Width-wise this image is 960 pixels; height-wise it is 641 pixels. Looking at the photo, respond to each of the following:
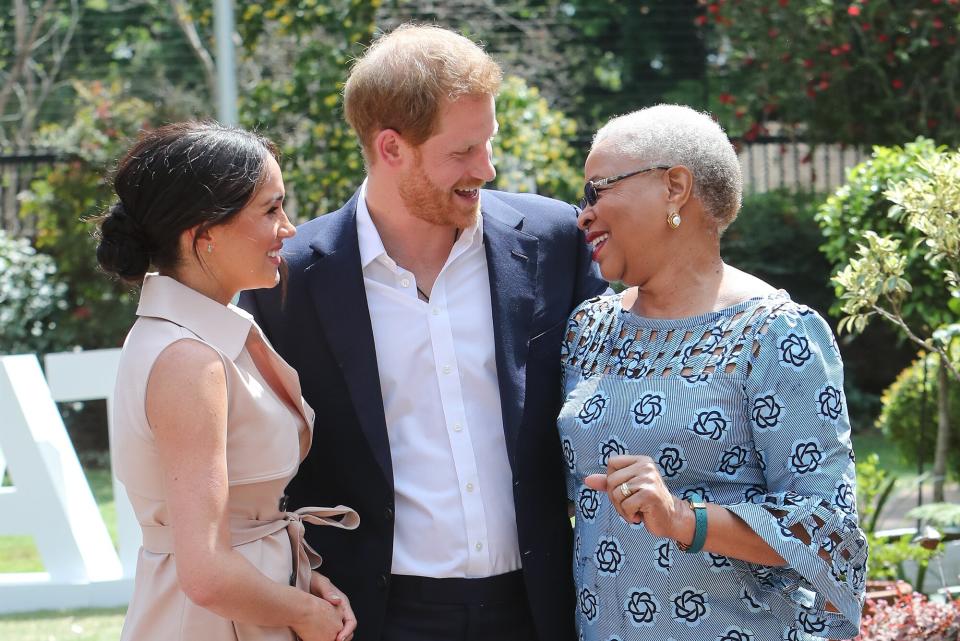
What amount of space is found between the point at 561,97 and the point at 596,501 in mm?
9560

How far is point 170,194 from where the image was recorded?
2.25m

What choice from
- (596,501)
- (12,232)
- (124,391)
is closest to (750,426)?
(596,501)

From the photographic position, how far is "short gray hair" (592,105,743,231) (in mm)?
2426

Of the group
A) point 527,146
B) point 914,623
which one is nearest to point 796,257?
point 527,146

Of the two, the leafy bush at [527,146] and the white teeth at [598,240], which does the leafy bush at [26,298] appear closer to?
the leafy bush at [527,146]

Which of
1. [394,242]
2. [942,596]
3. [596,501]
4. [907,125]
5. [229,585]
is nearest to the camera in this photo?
[229,585]

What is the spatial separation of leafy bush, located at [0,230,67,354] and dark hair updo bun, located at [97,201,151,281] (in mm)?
8805

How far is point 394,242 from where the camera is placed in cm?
282

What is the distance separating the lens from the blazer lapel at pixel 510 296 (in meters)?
2.65

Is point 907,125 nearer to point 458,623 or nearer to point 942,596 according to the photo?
point 942,596

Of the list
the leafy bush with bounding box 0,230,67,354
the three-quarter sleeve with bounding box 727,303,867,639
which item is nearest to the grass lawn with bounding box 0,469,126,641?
the three-quarter sleeve with bounding box 727,303,867,639

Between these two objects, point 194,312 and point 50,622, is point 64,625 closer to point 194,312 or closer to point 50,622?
point 50,622

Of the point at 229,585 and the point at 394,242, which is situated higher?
the point at 394,242

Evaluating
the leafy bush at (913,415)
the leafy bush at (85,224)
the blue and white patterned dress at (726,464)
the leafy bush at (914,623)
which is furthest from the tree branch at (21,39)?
the blue and white patterned dress at (726,464)
